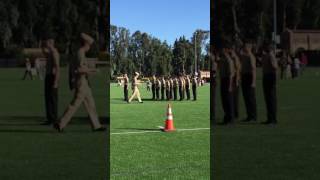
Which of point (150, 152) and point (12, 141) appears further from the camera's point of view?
point (12, 141)

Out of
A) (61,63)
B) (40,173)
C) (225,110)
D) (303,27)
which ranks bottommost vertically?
(40,173)

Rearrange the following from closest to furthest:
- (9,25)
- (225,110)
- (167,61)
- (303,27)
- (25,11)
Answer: (225,110)
(303,27)
(25,11)
(9,25)
(167,61)

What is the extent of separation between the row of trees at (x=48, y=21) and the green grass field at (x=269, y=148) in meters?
2.57

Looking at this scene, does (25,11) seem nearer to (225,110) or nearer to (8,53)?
(8,53)

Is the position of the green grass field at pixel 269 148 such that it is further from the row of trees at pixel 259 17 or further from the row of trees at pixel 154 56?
the row of trees at pixel 154 56

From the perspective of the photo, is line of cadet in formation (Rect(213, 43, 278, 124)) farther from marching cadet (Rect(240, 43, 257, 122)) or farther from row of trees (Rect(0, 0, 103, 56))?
row of trees (Rect(0, 0, 103, 56))

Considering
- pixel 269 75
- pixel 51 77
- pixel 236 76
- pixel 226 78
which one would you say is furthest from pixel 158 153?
pixel 51 77

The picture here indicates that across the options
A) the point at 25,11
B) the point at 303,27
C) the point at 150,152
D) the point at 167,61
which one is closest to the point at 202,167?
the point at 150,152

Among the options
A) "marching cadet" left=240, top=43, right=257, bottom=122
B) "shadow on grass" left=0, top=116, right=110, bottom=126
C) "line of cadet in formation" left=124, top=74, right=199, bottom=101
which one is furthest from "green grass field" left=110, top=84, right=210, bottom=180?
"line of cadet in formation" left=124, top=74, right=199, bottom=101

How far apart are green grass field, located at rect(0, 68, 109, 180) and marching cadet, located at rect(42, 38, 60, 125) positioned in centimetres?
25

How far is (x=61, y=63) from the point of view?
10016 millimetres

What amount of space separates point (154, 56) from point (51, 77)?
46.1 m

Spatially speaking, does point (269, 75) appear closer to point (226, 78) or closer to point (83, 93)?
point (226, 78)

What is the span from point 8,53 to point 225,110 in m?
8.42
